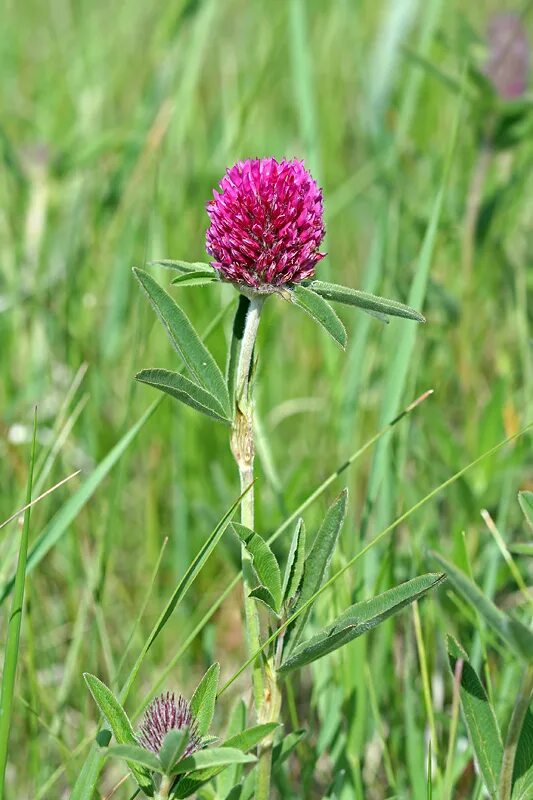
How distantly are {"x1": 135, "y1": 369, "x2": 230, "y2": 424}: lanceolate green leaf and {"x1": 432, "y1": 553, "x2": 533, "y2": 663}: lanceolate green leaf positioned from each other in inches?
11.4

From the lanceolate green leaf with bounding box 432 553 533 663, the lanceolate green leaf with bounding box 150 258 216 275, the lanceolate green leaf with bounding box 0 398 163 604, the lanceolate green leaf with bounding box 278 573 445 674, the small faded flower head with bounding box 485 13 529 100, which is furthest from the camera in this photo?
the small faded flower head with bounding box 485 13 529 100

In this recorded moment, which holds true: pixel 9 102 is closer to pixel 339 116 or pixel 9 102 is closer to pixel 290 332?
pixel 339 116

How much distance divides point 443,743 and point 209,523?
1.73ft

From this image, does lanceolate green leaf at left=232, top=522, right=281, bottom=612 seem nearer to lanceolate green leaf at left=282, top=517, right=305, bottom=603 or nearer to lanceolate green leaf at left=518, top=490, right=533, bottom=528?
lanceolate green leaf at left=282, top=517, right=305, bottom=603

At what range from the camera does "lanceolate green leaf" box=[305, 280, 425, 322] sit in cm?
95

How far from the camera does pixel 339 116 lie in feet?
10.8

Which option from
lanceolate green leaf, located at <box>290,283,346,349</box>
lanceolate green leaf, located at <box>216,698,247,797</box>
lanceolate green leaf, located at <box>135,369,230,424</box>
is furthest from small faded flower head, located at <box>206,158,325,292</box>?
lanceolate green leaf, located at <box>216,698,247,797</box>

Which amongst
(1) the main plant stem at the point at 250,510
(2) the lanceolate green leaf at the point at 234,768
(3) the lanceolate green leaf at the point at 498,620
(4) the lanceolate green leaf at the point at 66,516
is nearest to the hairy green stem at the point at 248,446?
(1) the main plant stem at the point at 250,510

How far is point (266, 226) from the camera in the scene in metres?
0.98

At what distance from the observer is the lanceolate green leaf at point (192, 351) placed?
1025 millimetres

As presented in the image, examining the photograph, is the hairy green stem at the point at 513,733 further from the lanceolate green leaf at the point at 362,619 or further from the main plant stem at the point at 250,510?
the main plant stem at the point at 250,510

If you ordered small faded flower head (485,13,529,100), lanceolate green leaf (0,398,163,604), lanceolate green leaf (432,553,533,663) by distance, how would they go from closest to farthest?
lanceolate green leaf (432,553,533,663) → lanceolate green leaf (0,398,163,604) → small faded flower head (485,13,529,100)

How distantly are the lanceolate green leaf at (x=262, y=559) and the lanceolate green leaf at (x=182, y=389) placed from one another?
0.13 metres

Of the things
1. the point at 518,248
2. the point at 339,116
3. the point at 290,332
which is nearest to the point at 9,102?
the point at 339,116
